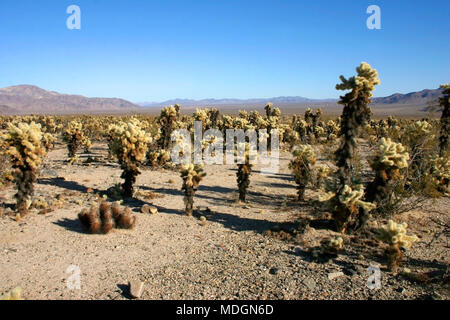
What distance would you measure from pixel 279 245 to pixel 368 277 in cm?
223

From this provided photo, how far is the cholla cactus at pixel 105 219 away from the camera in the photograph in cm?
812

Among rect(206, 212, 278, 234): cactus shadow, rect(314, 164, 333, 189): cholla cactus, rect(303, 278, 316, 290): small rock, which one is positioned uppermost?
rect(314, 164, 333, 189): cholla cactus

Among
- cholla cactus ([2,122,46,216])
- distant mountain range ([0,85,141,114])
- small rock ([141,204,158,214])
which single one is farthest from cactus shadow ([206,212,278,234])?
distant mountain range ([0,85,141,114])

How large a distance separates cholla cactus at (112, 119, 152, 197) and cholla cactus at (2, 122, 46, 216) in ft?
9.27

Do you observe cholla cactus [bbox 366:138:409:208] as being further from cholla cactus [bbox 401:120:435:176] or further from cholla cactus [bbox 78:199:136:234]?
cholla cactus [bbox 78:199:136:234]

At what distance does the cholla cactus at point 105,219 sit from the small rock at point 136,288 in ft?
9.16

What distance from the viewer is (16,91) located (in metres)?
175

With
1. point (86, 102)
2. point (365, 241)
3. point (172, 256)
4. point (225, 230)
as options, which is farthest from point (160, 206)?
point (86, 102)

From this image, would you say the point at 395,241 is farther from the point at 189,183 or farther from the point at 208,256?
the point at 189,183

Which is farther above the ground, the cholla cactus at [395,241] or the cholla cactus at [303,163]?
the cholla cactus at [303,163]

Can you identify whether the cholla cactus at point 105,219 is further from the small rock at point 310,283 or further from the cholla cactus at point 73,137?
the cholla cactus at point 73,137

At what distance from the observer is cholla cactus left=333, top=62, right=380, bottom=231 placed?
763cm

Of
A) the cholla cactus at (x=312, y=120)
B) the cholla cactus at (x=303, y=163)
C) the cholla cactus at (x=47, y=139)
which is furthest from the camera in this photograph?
the cholla cactus at (x=312, y=120)

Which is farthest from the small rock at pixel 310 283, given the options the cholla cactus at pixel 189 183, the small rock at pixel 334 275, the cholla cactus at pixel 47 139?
the cholla cactus at pixel 47 139
